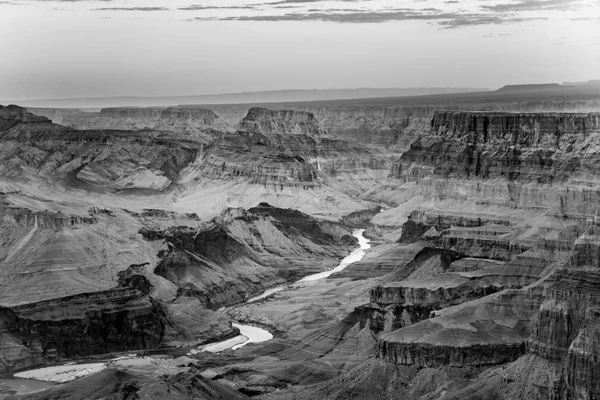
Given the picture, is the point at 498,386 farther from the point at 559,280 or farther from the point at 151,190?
the point at 151,190

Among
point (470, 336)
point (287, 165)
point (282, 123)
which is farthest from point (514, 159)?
point (282, 123)

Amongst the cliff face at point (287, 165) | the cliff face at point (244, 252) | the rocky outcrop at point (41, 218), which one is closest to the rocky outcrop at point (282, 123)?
the cliff face at point (287, 165)

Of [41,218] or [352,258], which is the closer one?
[41,218]

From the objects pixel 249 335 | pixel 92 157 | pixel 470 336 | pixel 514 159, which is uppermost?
pixel 514 159

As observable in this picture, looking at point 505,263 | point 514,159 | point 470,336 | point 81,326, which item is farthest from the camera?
point 514,159

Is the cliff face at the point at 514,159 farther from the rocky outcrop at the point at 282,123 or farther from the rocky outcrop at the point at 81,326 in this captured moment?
the rocky outcrop at the point at 282,123

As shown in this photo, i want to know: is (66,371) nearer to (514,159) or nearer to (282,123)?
(514,159)

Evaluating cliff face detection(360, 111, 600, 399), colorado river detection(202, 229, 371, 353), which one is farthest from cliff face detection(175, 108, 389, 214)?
colorado river detection(202, 229, 371, 353)

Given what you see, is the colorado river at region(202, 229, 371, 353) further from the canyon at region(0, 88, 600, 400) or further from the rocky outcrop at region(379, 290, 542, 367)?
the rocky outcrop at region(379, 290, 542, 367)
